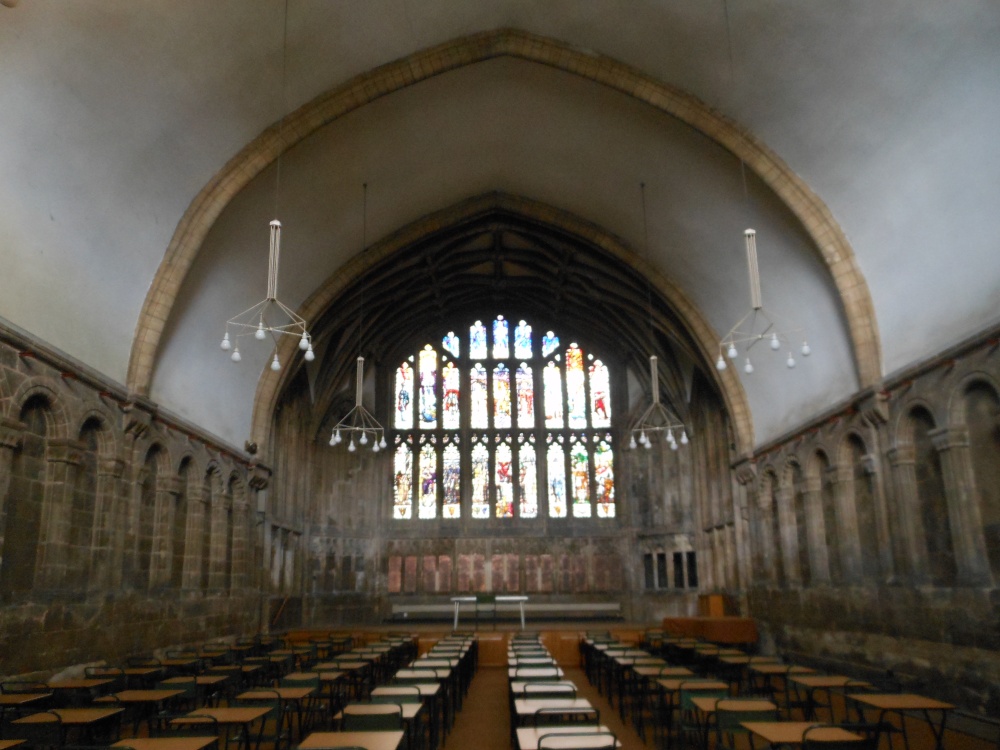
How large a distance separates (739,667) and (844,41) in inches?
375

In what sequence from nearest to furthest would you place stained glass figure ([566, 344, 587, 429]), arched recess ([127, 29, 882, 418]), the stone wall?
the stone wall
arched recess ([127, 29, 882, 418])
stained glass figure ([566, 344, 587, 429])

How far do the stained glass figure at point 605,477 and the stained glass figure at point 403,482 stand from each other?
6.96 meters

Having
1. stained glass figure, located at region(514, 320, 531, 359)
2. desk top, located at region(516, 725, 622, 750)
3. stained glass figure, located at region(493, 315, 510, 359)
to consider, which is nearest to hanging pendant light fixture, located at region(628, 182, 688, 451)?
stained glass figure, located at region(514, 320, 531, 359)

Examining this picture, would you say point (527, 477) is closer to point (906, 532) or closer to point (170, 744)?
point (906, 532)

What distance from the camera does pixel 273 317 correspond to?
2031 centimetres

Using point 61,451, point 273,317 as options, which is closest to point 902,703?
point 61,451

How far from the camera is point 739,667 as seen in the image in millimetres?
12945

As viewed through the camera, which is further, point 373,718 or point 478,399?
point 478,399

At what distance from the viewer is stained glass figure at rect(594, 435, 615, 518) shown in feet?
102

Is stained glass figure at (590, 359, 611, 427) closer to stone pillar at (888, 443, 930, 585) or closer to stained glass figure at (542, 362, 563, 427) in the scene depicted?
stained glass figure at (542, 362, 563, 427)

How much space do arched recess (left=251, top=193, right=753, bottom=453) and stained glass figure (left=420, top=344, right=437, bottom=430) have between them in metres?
8.06

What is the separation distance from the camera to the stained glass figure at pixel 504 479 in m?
31.1

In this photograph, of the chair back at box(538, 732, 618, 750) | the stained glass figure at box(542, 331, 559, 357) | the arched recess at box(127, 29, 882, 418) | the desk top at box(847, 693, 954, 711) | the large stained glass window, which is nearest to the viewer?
the chair back at box(538, 732, 618, 750)

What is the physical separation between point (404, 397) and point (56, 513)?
1966cm
